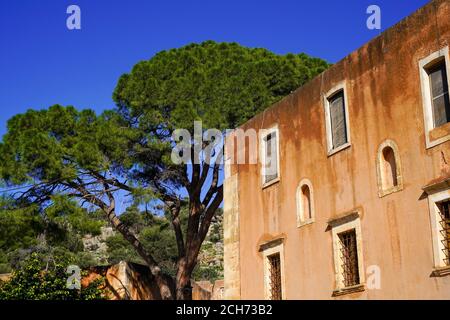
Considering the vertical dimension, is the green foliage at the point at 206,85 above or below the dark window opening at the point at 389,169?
above

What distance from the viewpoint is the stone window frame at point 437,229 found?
11.9 meters

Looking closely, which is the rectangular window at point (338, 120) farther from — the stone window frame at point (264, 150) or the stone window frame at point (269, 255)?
the stone window frame at point (269, 255)

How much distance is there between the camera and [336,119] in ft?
50.1

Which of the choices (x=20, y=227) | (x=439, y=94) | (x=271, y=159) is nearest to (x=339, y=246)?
(x=271, y=159)

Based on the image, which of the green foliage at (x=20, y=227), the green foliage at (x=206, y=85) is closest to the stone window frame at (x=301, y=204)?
the green foliage at (x=206, y=85)

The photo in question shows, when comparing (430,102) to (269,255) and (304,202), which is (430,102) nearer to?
(304,202)

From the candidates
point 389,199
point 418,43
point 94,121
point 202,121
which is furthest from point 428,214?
point 94,121

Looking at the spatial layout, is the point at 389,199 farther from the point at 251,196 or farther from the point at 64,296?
the point at 64,296

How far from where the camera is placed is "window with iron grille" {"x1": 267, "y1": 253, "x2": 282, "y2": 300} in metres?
16.5

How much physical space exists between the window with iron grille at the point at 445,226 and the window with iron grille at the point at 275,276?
5264 mm

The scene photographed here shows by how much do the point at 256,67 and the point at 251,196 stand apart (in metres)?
7.39

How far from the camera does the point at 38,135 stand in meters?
22.7

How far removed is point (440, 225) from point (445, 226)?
0.28 feet

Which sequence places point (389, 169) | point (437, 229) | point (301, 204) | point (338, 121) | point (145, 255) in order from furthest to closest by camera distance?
point (145, 255) → point (301, 204) → point (338, 121) → point (389, 169) → point (437, 229)
